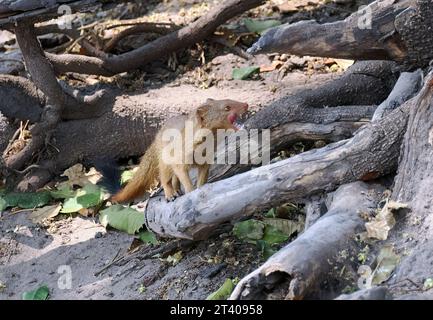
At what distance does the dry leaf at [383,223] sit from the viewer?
2982 mm

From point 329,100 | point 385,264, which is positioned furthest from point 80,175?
point 385,264

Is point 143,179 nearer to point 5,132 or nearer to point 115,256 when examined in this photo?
point 115,256

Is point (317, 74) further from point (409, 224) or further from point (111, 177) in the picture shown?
point (409, 224)

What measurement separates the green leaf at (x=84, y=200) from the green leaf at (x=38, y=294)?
2.60ft

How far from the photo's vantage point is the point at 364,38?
373cm

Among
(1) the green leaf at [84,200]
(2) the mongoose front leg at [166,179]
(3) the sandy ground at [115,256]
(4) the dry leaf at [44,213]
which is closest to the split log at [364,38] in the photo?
(2) the mongoose front leg at [166,179]

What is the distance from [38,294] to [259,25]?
2.72 metres

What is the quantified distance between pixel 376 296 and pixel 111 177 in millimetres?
2464

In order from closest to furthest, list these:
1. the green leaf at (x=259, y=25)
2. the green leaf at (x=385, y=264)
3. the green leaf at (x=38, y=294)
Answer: the green leaf at (x=385, y=264), the green leaf at (x=38, y=294), the green leaf at (x=259, y=25)

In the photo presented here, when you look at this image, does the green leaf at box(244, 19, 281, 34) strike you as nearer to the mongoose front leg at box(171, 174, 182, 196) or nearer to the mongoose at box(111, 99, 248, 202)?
the mongoose at box(111, 99, 248, 202)

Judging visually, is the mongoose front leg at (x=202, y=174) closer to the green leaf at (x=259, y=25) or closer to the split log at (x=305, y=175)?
the split log at (x=305, y=175)

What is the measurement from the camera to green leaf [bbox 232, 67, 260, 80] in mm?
5090

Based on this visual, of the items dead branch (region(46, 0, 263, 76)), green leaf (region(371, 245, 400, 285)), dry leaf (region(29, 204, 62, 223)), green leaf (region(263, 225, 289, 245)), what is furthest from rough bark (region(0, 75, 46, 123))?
green leaf (region(371, 245, 400, 285))

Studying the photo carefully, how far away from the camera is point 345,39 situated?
3766 mm
